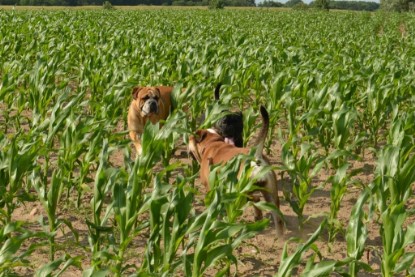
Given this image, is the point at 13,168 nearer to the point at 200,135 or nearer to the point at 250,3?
the point at 200,135

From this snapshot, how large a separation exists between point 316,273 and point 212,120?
3.08m

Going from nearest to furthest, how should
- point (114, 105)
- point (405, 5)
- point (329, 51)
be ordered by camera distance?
point (114, 105)
point (329, 51)
point (405, 5)

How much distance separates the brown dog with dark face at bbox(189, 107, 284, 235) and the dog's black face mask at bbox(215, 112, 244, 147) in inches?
18.5

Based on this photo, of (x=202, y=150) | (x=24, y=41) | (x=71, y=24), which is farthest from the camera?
(x=71, y=24)

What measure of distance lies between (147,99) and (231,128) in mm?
1228

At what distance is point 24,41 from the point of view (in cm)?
1466

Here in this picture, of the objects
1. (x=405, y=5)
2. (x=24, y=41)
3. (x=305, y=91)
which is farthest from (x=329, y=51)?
(x=405, y=5)

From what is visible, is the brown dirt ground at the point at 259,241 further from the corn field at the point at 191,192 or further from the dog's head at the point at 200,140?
the dog's head at the point at 200,140

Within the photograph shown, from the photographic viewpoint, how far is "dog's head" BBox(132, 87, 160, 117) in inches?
264

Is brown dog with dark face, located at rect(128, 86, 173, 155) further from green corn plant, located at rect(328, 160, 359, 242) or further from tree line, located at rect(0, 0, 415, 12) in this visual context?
tree line, located at rect(0, 0, 415, 12)

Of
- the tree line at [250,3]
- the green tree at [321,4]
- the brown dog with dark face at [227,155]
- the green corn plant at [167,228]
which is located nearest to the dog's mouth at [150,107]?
the brown dog with dark face at [227,155]

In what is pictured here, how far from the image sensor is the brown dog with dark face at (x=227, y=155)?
455 cm

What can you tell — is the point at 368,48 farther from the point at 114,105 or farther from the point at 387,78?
the point at 114,105

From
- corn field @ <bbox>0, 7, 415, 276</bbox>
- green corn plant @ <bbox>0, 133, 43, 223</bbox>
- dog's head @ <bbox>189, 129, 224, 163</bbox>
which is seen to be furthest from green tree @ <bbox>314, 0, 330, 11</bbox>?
green corn plant @ <bbox>0, 133, 43, 223</bbox>
